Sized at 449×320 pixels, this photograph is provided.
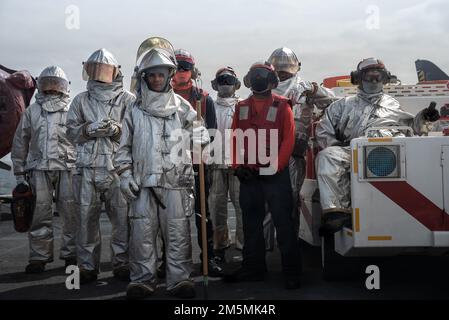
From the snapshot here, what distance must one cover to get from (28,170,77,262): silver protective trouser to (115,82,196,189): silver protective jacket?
1698 mm

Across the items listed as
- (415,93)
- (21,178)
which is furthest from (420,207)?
(21,178)

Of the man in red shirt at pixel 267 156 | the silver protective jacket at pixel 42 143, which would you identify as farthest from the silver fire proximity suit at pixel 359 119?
the silver protective jacket at pixel 42 143

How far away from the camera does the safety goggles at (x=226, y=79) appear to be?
711 cm

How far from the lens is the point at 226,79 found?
281 inches

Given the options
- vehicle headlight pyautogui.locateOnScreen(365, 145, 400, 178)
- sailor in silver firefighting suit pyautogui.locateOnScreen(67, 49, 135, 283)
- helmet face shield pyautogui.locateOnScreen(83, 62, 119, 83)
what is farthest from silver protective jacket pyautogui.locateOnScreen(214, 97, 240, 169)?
vehicle headlight pyautogui.locateOnScreen(365, 145, 400, 178)

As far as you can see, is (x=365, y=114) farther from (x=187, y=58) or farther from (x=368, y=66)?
(x=187, y=58)

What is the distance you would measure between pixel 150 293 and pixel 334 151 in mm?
1842

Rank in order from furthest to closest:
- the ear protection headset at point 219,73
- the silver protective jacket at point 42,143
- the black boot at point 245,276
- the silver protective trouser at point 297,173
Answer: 1. the ear protection headset at point 219,73
2. the silver protective jacket at point 42,143
3. the silver protective trouser at point 297,173
4. the black boot at point 245,276

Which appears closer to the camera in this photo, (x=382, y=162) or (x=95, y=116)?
(x=382, y=162)

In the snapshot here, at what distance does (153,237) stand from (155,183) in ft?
1.47

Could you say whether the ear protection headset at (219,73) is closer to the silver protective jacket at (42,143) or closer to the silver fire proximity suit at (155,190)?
the silver protective jacket at (42,143)

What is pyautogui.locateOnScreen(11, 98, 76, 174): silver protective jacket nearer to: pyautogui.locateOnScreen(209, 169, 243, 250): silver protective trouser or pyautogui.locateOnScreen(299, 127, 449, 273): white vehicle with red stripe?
pyautogui.locateOnScreen(209, 169, 243, 250): silver protective trouser

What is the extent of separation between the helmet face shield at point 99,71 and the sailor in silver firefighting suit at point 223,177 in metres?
1.55

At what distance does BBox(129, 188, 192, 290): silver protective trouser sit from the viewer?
183 inches
